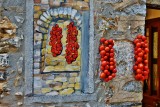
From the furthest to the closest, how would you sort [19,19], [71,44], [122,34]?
[122,34] < [71,44] < [19,19]

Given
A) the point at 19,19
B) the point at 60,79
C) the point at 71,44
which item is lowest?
the point at 60,79

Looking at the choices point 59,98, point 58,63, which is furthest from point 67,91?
point 58,63

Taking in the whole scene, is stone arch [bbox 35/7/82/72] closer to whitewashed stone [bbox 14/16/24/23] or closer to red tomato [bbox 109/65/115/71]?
whitewashed stone [bbox 14/16/24/23]

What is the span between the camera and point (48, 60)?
2.36 metres

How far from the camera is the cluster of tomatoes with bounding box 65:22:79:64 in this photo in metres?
2.40

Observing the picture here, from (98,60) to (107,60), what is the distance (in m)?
0.08

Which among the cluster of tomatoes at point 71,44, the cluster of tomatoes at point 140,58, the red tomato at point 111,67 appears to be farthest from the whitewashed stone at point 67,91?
the cluster of tomatoes at point 140,58

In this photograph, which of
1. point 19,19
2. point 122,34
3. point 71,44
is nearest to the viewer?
point 19,19

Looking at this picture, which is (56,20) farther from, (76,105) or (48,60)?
(76,105)

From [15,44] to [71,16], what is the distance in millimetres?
508

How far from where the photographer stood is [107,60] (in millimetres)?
2500

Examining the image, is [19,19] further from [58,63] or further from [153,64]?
[153,64]

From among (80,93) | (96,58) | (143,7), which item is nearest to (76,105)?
(80,93)

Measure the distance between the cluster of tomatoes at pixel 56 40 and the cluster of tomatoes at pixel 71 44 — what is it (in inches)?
2.6
